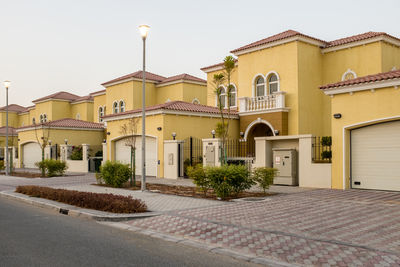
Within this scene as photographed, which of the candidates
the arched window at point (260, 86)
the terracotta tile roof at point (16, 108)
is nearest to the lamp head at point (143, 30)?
the arched window at point (260, 86)

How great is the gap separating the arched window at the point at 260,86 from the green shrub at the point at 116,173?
40.0 feet

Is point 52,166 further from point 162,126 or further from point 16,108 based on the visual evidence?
point 16,108

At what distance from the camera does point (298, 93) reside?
23.7 m

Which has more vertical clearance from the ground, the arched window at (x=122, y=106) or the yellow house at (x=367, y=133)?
the arched window at (x=122, y=106)

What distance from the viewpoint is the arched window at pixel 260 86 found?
85.2 ft

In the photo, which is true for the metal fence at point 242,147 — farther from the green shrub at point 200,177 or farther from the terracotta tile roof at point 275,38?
the green shrub at point 200,177

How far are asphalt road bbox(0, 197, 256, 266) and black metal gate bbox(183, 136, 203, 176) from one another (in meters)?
12.7

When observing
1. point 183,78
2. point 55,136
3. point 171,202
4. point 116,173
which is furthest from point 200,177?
point 55,136

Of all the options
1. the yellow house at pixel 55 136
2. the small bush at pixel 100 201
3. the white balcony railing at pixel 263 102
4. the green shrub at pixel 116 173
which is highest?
the white balcony railing at pixel 263 102

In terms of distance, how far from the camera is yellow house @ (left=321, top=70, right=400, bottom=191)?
14141 millimetres

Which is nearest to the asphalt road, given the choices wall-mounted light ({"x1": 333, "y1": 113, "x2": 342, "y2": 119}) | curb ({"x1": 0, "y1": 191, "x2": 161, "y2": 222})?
curb ({"x1": 0, "y1": 191, "x2": 161, "y2": 222})

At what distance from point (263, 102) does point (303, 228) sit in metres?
17.6

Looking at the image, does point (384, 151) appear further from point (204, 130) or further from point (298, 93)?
point (204, 130)

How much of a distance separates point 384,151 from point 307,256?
381 inches
